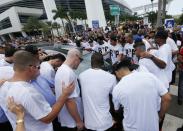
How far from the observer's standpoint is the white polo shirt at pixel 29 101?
8.54 ft

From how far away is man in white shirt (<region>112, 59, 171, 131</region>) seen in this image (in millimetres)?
3020

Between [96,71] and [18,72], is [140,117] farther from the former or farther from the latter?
[18,72]

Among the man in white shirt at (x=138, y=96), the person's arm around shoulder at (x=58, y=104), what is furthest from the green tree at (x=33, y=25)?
the man in white shirt at (x=138, y=96)

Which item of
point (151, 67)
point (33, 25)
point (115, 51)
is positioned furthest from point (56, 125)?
point (33, 25)

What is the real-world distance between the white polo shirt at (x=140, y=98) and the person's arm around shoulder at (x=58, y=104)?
51 cm

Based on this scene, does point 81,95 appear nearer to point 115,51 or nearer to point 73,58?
point 73,58

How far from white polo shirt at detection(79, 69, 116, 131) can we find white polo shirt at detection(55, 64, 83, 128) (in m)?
0.12

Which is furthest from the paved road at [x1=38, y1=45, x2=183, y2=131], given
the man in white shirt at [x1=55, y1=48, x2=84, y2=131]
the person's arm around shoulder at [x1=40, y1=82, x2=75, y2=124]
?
the person's arm around shoulder at [x1=40, y1=82, x2=75, y2=124]

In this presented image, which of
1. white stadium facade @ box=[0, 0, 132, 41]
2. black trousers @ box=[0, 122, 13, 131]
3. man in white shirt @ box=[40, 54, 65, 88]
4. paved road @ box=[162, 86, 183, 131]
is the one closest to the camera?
black trousers @ box=[0, 122, 13, 131]

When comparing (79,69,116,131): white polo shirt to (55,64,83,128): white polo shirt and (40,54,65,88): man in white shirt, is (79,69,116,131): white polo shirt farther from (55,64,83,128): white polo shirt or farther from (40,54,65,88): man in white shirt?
(40,54,65,88): man in white shirt

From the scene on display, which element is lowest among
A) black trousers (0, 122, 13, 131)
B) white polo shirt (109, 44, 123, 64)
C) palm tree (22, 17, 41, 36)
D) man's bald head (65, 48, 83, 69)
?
palm tree (22, 17, 41, 36)

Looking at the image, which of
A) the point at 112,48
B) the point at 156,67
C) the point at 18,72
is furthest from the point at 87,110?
the point at 112,48

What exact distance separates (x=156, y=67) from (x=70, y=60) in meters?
1.57

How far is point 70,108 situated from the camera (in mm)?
3436
